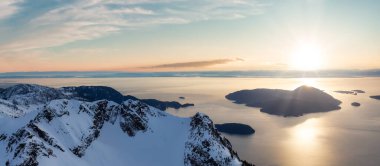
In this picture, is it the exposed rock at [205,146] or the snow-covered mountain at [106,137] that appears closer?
the snow-covered mountain at [106,137]

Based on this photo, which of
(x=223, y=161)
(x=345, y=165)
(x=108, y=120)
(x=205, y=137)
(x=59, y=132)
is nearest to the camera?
(x=59, y=132)

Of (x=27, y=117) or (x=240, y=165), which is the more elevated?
(x=27, y=117)

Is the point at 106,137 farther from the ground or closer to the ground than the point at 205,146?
farther from the ground

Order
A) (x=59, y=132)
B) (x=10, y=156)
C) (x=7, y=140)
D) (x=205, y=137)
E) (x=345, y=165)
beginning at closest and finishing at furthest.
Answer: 1. (x=10, y=156)
2. (x=7, y=140)
3. (x=59, y=132)
4. (x=205, y=137)
5. (x=345, y=165)

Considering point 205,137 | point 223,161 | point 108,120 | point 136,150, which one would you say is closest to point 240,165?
point 223,161

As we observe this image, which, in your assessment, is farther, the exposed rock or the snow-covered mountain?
the exposed rock

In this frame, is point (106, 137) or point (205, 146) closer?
point (205, 146)

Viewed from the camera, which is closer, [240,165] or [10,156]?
[10,156]

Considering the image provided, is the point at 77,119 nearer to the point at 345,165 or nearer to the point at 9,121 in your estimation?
the point at 9,121
